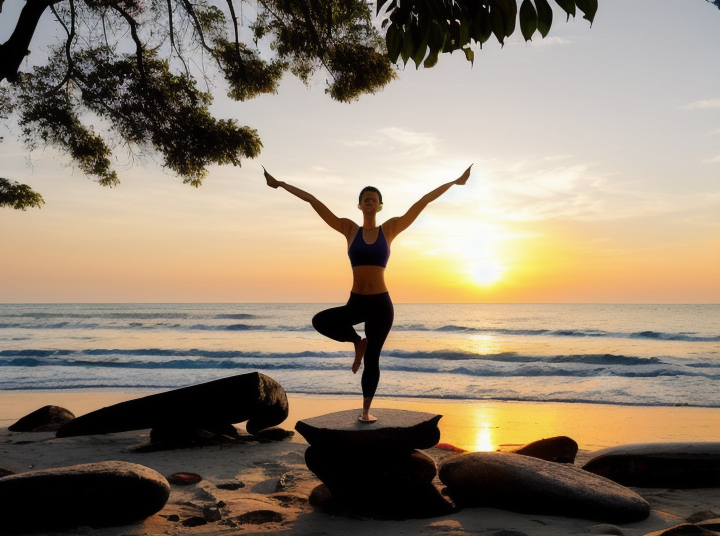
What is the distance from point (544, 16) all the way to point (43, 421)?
9.83 metres

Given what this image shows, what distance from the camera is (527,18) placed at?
2.91 m

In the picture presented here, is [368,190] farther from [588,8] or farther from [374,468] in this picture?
[588,8]

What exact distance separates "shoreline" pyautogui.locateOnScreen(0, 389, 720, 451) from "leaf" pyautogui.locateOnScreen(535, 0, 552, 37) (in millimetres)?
7531

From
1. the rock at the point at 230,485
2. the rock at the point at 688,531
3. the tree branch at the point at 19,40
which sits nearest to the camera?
the rock at the point at 688,531

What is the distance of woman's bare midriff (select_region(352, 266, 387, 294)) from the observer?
242 inches

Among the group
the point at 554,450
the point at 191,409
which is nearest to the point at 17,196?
the point at 191,409

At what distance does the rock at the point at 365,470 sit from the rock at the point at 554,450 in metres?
2.55

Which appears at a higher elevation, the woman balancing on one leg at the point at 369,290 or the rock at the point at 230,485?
the woman balancing on one leg at the point at 369,290

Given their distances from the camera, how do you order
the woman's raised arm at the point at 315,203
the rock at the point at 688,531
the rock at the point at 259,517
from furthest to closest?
1. the woman's raised arm at the point at 315,203
2. the rock at the point at 259,517
3. the rock at the point at 688,531

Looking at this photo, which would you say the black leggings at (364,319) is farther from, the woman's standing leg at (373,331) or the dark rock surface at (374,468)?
the dark rock surface at (374,468)

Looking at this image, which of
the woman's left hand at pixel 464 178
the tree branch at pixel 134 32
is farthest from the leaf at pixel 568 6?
the tree branch at pixel 134 32

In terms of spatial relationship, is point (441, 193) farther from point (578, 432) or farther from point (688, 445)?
point (578, 432)

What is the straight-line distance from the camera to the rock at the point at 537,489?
5.67 meters

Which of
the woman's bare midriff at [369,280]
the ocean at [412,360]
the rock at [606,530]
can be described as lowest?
the ocean at [412,360]
